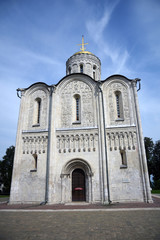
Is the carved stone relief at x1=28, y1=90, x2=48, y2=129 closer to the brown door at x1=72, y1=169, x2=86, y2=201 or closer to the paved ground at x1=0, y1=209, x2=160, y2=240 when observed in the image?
the brown door at x1=72, y1=169, x2=86, y2=201

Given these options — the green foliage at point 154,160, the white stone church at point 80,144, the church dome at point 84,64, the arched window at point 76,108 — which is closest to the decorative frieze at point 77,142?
the white stone church at point 80,144

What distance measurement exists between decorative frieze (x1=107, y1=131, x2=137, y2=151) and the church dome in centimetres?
970

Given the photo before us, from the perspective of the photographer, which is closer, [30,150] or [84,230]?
[84,230]

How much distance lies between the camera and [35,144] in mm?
15812

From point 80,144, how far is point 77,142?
362 mm

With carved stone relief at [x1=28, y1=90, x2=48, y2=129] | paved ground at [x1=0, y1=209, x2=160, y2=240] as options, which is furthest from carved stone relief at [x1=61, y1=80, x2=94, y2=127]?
paved ground at [x1=0, y1=209, x2=160, y2=240]

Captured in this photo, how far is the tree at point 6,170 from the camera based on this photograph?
32.1m

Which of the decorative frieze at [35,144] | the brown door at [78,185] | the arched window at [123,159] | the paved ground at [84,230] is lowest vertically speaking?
the paved ground at [84,230]

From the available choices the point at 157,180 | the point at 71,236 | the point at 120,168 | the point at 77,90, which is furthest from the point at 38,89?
the point at 157,180

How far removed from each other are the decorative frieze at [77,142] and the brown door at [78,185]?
2125 mm

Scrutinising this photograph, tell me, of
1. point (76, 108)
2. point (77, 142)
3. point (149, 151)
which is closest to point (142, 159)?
point (77, 142)

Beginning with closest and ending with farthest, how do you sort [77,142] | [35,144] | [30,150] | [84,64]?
1. [77,142]
2. [30,150]
3. [35,144]
4. [84,64]

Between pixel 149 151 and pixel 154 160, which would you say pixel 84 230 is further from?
pixel 149 151

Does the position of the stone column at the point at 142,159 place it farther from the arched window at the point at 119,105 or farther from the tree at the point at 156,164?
the tree at the point at 156,164
